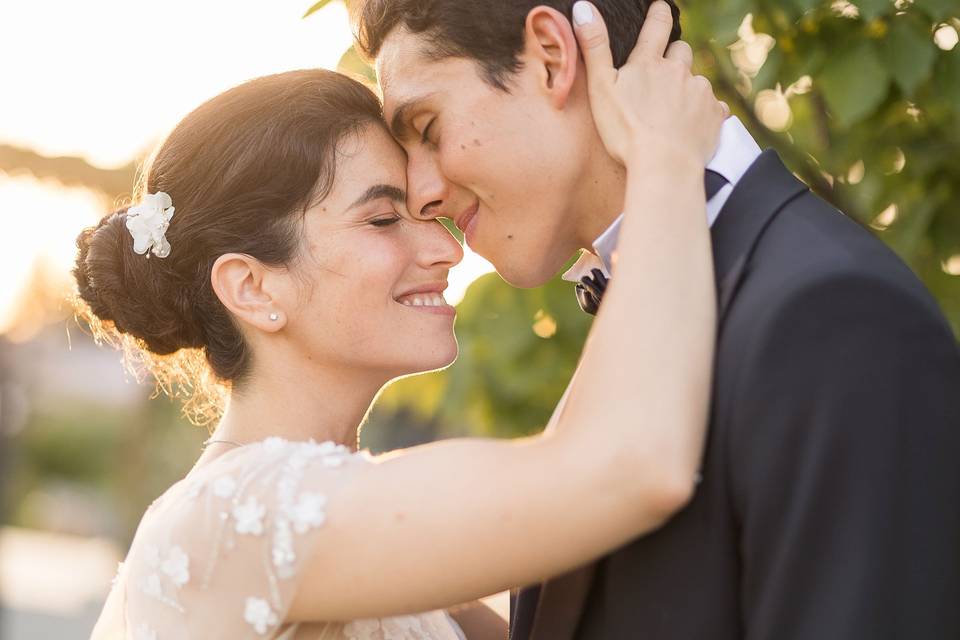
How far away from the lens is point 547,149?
9.48 ft

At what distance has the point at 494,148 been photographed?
2918 millimetres

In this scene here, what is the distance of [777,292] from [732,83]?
2.10 m

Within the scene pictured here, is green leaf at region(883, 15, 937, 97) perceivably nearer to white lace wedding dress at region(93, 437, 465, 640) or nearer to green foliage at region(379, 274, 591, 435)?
green foliage at region(379, 274, 591, 435)

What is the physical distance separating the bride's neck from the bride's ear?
0.53 ft

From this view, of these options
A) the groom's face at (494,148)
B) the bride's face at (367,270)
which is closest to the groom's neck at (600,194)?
the groom's face at (494,148)

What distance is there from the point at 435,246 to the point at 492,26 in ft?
2.38

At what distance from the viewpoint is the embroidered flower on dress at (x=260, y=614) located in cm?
258

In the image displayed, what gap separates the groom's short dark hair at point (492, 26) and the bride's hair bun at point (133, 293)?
3.52 feet

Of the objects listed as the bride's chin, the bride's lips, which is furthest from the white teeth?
the bride's lips

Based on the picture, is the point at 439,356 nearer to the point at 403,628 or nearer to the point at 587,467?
the point at 403,628

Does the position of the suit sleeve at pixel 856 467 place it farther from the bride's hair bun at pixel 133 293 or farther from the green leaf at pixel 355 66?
the bride's hair bun at pixel 133 293

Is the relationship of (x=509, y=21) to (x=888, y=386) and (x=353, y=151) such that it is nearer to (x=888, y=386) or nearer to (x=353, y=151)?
(x=353, y=151)

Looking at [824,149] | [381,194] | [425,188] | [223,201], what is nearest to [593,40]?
[425,188]

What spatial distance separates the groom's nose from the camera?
3.20 m
